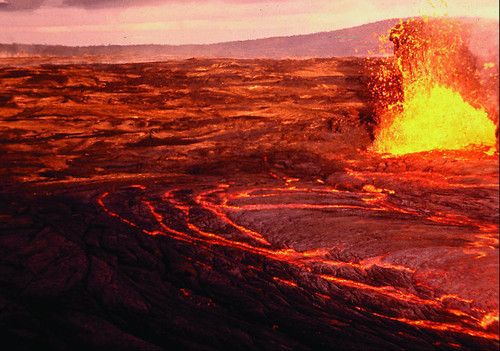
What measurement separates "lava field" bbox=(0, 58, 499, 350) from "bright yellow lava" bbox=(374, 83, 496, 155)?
1.94 feet

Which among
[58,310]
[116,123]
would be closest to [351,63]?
[116,123]

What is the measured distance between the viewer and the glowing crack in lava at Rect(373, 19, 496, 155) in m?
7.73

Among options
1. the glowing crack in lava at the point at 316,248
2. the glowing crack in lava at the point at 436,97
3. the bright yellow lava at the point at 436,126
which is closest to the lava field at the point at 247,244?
the glowing crack in lava at the point at 316,248

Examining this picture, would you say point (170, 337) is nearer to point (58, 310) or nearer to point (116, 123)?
point (58, 310)

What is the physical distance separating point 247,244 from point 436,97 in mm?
5215

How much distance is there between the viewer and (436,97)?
8703mm

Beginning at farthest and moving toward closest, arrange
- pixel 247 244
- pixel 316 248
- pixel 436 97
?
1. pixel 436 97
2. pixel 247 244
3. pixel 316 248

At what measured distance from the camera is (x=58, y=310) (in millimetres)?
3752

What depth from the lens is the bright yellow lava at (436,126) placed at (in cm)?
769

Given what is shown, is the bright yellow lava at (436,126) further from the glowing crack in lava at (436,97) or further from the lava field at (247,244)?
the lava field at (247,244)

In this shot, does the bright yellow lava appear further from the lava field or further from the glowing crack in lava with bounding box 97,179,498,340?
the glowing crack in lava with bounding box 97,179,498,340

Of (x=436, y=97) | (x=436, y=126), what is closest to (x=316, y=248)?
(x=436, y=126)

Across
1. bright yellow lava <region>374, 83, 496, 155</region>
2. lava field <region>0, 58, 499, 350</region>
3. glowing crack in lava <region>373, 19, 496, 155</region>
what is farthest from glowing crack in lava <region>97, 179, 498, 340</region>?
glowing crack in lava <region>373, 19, 496, 155</region>

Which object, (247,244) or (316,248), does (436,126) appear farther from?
(247,244)
